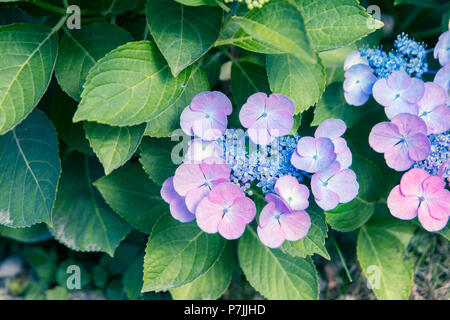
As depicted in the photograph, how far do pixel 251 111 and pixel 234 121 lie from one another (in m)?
0.19

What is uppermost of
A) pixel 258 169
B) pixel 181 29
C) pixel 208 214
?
pixel 181 29

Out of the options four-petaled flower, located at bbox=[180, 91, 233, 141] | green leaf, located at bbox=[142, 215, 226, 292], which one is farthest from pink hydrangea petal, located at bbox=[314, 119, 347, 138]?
green leaf, located at bbox=[142, 215, 226, 292]

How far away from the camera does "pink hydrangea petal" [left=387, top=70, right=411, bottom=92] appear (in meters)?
1.20

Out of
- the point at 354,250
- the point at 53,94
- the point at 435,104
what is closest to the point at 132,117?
the point at 53,94

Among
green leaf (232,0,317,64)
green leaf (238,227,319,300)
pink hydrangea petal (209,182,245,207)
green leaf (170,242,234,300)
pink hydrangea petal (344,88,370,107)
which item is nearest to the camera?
green leaf (232,0,317,64)

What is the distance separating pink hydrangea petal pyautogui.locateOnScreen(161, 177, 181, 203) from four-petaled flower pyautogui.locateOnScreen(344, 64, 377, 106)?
0.55m

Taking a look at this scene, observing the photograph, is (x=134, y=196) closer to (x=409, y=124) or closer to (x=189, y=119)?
(x=189, y=119)

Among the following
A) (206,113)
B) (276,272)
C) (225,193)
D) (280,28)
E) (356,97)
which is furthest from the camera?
(276,272)

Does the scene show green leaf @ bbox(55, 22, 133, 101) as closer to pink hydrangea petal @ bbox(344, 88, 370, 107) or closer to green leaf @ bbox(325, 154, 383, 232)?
pink hydrangea petal @ bbox(344, 88, 370, 107)

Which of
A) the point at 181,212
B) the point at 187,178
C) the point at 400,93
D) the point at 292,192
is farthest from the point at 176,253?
the point at 400,93

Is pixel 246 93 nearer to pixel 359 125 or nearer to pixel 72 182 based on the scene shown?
pixel 359 125

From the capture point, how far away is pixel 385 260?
1510 millimetres

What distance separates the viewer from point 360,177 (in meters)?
1.37

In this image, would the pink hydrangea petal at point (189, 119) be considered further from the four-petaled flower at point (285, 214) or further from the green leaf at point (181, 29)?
the four-petaled flower at point (285, 214)
